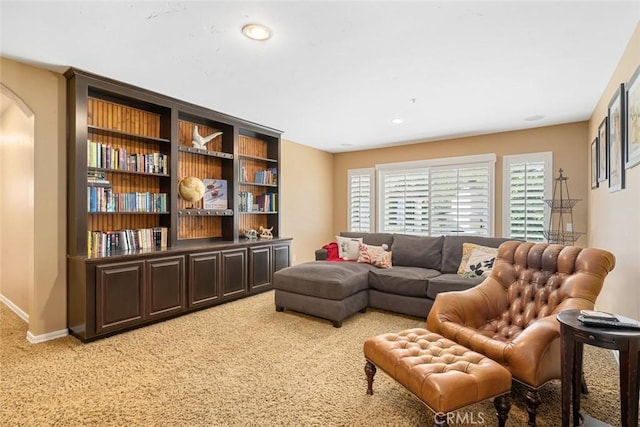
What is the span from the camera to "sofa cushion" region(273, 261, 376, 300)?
11.4ft

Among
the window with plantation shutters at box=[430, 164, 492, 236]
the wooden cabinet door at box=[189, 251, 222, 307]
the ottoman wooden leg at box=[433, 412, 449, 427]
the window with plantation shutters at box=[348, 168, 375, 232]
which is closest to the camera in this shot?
the ottoman wooden leg at box=[433, 412, 449, 427]

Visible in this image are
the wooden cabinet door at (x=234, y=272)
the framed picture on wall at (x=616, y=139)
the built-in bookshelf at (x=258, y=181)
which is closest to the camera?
the framed picture on wall at (x=616, y=139)

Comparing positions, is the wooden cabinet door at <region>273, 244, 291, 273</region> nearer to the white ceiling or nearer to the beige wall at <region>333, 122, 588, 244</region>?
the white ceiling

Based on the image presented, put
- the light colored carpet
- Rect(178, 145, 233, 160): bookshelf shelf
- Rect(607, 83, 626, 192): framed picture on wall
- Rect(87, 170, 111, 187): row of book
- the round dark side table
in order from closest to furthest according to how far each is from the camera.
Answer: the round dark side table
the light colored carpet
Rect(607, 83, 626, 192): framed picture on wall
Rect(87, 170, 111, 187): row of book
Rect(178, 145, 233, 160): bookshelf shelf

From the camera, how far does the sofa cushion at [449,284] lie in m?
3.40

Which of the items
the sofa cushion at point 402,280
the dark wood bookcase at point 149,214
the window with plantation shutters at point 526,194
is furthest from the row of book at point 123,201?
the window with plantation shutters at point 526,194

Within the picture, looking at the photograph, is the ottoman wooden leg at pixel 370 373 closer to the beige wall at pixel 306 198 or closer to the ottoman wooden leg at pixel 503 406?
the ottoman wooden leg at pixel 503 406

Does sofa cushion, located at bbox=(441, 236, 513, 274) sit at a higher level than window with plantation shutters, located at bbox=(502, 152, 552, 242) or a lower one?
lower

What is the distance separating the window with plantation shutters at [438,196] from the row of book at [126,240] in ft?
13.2

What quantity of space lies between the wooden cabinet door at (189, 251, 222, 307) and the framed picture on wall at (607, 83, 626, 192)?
4.03m

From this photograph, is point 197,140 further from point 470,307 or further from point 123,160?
point 470,307

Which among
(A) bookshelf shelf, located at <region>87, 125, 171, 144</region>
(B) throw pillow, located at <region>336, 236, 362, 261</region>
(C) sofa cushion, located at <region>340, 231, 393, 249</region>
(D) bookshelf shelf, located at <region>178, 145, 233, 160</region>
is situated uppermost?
(A) bookshelf shelf, located at <region>87, 125, 171, 144</region>

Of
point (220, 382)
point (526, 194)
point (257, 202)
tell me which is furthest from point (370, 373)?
point (526, 194)

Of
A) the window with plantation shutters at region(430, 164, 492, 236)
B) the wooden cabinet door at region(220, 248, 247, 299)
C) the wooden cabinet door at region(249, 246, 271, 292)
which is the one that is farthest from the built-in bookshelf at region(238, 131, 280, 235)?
the window with plantation shutters at region(430, 164, 492, 236)
